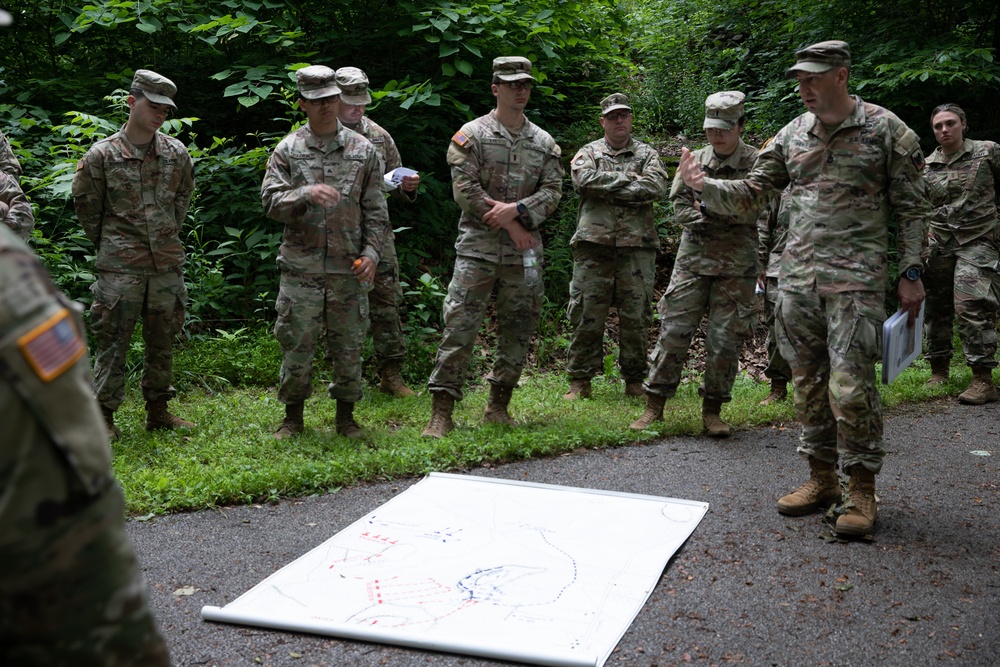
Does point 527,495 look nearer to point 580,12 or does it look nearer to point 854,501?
point 854,501

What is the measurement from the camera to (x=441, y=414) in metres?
6.48

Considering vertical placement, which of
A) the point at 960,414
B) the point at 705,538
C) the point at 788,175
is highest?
the point at 788,175

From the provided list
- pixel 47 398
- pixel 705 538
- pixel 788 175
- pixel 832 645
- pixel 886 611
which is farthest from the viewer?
pixel 788 175

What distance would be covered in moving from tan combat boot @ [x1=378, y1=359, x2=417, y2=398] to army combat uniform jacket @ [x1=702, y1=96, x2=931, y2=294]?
3.81 metres

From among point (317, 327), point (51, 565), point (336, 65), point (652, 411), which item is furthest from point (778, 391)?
point (51, 565)

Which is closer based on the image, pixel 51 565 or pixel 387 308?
pixel 51 565

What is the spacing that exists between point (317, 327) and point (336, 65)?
5085 mm

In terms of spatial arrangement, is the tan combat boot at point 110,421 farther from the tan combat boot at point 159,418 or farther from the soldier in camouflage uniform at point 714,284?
the soldier in camouflage uniform at point 714,284

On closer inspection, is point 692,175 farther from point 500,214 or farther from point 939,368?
point 939,368

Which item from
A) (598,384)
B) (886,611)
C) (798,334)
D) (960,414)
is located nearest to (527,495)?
(798,334)

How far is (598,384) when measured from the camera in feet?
27.5

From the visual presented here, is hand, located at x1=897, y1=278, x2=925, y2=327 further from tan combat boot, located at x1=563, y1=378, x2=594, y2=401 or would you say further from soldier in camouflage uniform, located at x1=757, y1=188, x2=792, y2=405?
tan combat boot, located at x1=563, y1=378, x2=594, y2=401

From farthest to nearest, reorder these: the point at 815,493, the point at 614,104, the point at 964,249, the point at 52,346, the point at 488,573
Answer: the point at 964,249 < the point at 614,104 < the point at 815,493 < the point at 488,573 < the point at 52,346

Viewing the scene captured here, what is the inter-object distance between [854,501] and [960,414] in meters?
3.26
